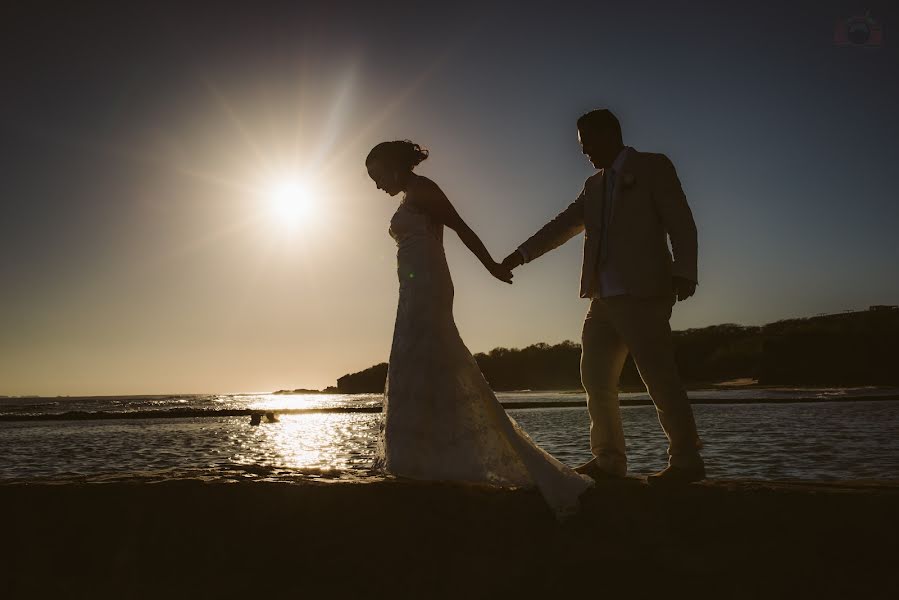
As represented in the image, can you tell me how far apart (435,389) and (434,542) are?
128 cm

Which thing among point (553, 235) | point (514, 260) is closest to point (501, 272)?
point (514, 260)

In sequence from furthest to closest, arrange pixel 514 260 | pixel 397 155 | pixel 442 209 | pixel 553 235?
pixel 514 260
pixel 553 235
pixel 397 155
pixel 442 209

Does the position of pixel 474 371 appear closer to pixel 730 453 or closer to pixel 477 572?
pixel 477 572

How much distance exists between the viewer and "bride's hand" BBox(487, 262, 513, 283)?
525 centimetres

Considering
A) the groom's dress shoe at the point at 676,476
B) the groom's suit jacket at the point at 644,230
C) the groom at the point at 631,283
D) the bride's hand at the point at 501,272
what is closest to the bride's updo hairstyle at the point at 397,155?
the bride's hand at the point at 501,272

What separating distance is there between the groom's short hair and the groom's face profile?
0.03m

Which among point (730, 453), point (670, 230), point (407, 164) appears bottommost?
point (730, 453)

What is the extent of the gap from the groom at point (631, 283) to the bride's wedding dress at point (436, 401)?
741 mm

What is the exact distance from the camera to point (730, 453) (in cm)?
1762

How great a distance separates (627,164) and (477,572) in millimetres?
2976

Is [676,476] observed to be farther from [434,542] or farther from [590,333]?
[434,542]

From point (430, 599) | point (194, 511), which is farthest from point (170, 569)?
point (430, 599)

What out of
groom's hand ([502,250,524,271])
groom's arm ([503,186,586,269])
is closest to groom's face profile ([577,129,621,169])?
groom's arm ([503,186,586,269])

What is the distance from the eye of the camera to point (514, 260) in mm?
5363
